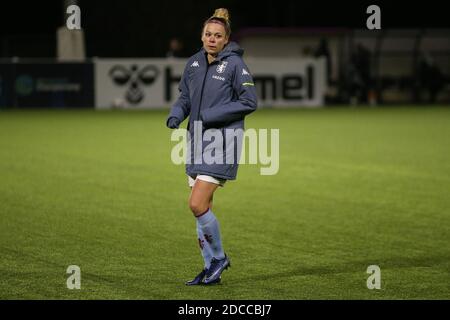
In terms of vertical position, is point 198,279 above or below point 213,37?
below

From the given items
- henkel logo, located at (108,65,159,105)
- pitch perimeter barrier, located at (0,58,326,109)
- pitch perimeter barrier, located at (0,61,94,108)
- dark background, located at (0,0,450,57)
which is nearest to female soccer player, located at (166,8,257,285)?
pitch perimeter barrier, located at (0,58,326,109)

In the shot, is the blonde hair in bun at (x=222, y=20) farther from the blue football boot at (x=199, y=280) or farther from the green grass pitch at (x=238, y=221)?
the green grass pitch at (x=238, y=221)

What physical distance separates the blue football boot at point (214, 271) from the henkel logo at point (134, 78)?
23799 mm

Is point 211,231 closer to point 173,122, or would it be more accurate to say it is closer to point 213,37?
point 173,122

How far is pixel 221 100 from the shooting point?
271 inches

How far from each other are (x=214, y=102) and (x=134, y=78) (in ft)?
79.0

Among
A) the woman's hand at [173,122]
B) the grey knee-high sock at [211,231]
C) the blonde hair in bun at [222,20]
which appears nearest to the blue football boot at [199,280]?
the grey knee-high sock at [211,231]

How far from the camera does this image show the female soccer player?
22.4ft

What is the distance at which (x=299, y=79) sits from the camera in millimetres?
32156

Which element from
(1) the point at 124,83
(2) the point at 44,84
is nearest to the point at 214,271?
(2) the point at 44,84

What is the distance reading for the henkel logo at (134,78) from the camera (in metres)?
30.5

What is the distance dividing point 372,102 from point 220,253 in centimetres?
2820

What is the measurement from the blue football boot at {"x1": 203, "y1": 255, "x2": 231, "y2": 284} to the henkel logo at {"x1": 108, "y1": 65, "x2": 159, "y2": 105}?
2380 centimetres

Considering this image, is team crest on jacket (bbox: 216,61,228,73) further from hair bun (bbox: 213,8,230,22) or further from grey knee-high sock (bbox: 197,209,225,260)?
grey knee-high sock (bbox: 197,209,225,260)
